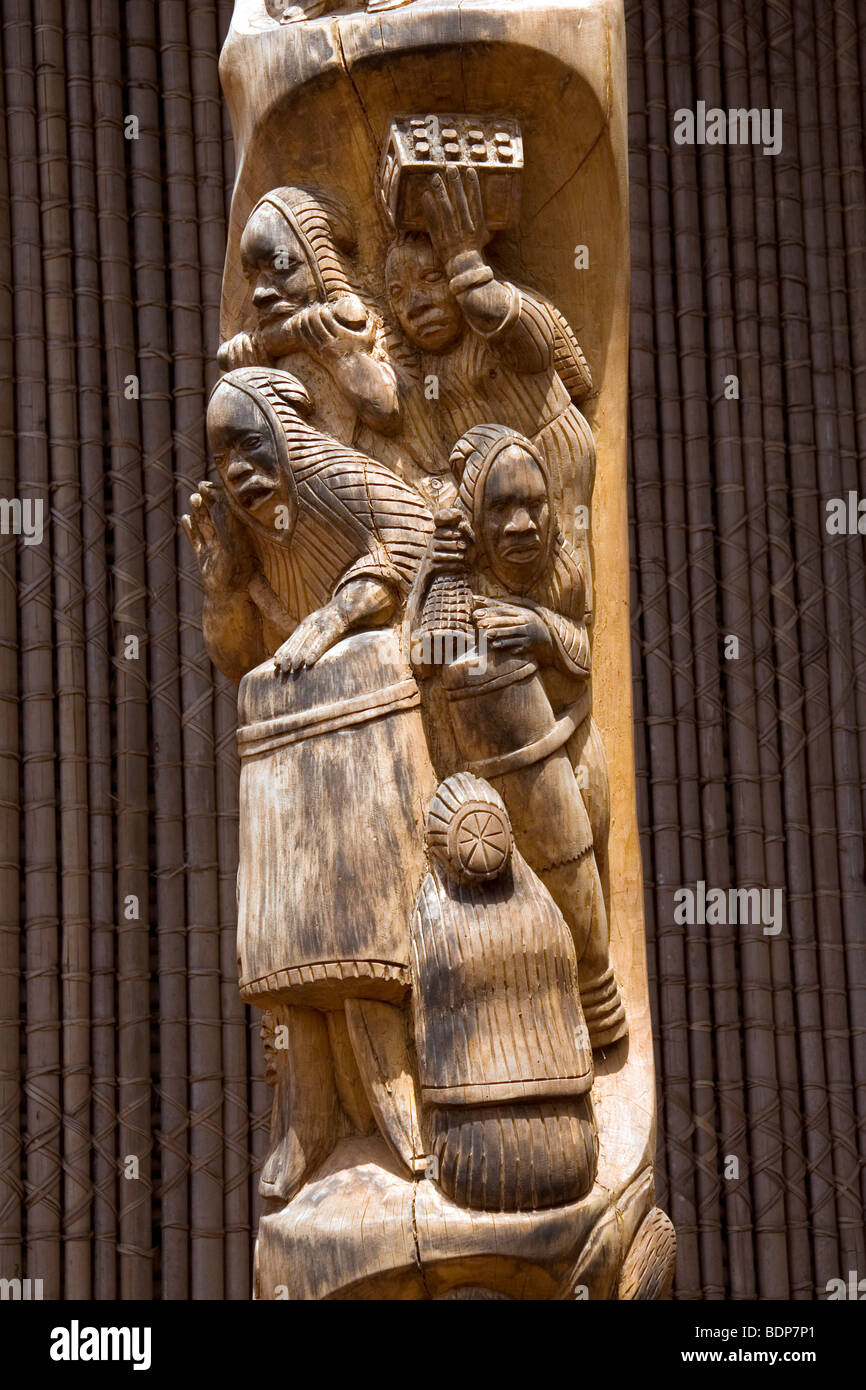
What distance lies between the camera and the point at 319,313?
8.24 ft

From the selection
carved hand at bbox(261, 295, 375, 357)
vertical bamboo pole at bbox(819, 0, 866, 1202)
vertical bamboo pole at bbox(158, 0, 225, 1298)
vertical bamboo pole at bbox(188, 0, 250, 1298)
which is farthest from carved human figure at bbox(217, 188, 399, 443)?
vertical bamboo pole at bbox(819, 0, 866, 1202)

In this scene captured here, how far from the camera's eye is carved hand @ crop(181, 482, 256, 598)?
8.41 ft

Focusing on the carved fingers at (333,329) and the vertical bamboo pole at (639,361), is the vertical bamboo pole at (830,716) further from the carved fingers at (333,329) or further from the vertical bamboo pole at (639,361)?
the carved fingers at (333,329)

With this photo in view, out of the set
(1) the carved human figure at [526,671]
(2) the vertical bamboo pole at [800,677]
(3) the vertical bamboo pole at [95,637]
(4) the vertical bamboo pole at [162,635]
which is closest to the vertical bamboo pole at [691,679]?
(2) the vertical bamboo pole at [800,677]

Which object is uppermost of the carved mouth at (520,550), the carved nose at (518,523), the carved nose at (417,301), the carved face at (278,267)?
the carved face at (278,267)

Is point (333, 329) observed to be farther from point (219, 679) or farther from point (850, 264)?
point (850, 264)

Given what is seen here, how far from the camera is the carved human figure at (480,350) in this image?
8.13 ft

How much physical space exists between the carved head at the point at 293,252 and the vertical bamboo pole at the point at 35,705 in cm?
140

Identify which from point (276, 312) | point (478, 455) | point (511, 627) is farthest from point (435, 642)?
point (276, 312)

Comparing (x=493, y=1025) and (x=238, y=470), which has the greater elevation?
(x=238, y=470)

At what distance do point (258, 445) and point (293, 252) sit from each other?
0.80 feet

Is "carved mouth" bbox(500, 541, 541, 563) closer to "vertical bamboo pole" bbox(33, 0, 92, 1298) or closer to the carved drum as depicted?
the carved drum

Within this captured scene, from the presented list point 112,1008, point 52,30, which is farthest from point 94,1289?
point 52,30

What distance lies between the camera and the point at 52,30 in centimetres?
398
